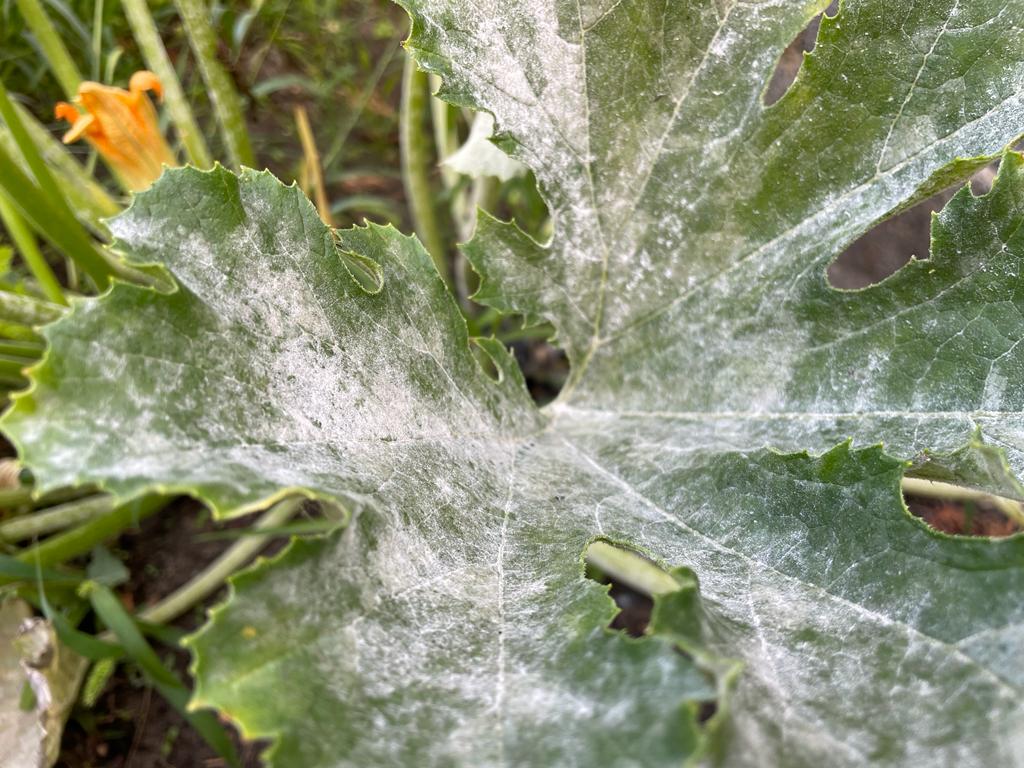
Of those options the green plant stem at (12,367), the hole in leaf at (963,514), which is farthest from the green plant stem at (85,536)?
the hole in leaf at (963,514)

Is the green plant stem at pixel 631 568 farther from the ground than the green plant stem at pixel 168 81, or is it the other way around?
the green plant stem at pixel 168 81

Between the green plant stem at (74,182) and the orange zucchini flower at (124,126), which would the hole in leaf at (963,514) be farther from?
the green plant stem at (74,182)

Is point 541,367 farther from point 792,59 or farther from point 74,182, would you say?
point 74,182

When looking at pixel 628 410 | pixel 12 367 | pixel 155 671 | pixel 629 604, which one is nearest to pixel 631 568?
pixel 629 604

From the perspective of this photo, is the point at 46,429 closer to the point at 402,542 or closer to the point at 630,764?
the point at 402,542

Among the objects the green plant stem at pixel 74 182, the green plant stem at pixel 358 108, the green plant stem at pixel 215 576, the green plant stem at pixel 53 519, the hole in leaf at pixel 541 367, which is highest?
the green plant stem at pixel 358 108

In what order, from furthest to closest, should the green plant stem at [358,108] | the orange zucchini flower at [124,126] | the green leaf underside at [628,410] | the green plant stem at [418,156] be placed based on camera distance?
the green plant stem at [358,108], the green plant stem at [418,156], the orange zucchini flower at [124,126], the green leaf underside at [628,410]

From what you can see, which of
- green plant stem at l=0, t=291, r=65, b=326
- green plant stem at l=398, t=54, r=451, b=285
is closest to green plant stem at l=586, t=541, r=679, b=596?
green plant stem at l=398, t=54, r=451, b=285

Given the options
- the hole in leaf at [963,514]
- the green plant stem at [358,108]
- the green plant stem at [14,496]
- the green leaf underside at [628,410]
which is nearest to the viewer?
A: the green leaf underside at [628,410]
